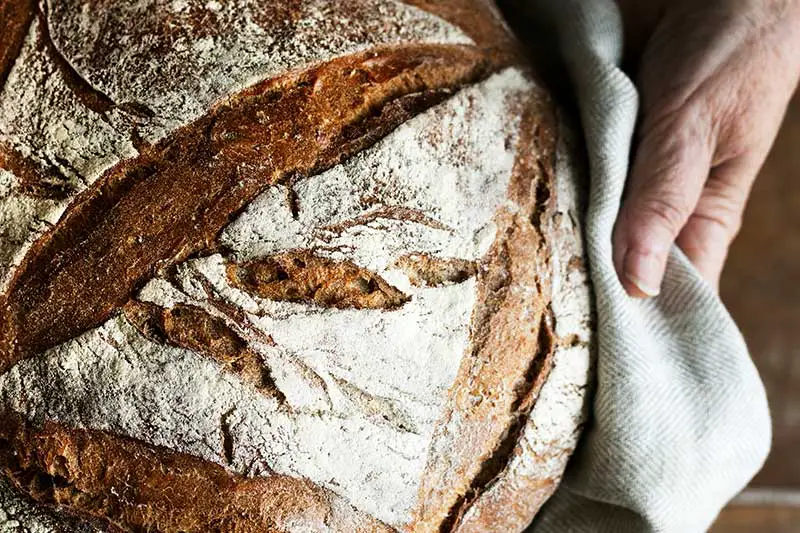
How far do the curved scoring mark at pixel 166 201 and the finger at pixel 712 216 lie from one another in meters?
0.65

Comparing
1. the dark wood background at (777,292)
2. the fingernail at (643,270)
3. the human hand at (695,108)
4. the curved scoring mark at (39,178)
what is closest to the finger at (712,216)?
the human hand at (695,108)

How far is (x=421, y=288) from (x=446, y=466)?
0.78ft

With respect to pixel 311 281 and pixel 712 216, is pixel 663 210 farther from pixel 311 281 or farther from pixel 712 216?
pixel 311 281

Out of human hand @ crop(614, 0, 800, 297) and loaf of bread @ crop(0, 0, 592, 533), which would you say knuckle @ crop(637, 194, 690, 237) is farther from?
loaf of bread @ crop(0, 0, 592, 533)

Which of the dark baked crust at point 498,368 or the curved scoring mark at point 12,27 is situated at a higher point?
the curved scoring mark at point 12,27

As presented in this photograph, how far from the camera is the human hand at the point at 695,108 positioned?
1266 millimetres

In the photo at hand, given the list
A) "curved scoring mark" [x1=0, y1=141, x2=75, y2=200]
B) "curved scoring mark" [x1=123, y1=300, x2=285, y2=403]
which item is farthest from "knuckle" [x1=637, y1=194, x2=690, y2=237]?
"curved scoring mark" [x1=0, y1=141, x2=75, y2=200]

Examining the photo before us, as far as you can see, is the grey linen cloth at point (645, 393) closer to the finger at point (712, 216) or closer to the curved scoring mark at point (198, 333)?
the finger at point (712, 216)

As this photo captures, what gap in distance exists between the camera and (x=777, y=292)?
7.24 feet

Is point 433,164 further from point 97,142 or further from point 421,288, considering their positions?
point 97,142

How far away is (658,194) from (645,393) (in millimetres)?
298

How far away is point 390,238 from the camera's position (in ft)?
3.44

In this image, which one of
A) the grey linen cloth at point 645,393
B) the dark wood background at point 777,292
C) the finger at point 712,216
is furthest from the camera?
the dark wood background at point 777,292

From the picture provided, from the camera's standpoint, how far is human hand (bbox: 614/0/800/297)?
1.27 meters
